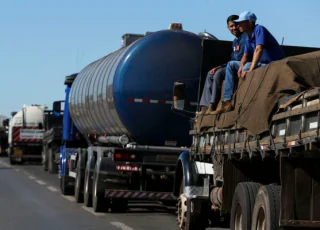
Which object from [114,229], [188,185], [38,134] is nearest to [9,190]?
[114,229]

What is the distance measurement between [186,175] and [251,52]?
8.38 ft

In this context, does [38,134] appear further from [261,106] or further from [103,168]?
[261,106]

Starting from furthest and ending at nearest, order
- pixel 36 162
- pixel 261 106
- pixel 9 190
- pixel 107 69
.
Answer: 1. pixel 36 162
2. pixel 9 190
3. pixel 107 69
4. pixel 261 106

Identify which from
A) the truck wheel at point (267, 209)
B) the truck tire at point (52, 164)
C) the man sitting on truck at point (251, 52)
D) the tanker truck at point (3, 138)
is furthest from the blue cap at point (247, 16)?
the tanker truck at point (3, 138)

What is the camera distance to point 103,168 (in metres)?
16.9

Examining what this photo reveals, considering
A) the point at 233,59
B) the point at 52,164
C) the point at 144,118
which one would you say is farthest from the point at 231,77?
the point at 52,164

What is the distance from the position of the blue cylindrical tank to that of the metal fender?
2.95 metres

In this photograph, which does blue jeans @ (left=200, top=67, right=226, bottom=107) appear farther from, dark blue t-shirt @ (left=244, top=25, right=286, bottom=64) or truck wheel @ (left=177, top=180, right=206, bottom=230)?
truck wheel @ (left=177, top=180, right=206, bottom=230)

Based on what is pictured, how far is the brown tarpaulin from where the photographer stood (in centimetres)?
827

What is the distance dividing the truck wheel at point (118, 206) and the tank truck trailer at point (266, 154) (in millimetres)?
5085

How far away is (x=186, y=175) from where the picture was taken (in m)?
12.6

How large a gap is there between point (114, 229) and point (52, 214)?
302cm

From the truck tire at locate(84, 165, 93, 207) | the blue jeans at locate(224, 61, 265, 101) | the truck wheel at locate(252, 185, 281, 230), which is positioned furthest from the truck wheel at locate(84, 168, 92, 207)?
the truck wheel at locate(252, 185, 281, 230)

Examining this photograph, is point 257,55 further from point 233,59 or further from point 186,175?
point 186,175
